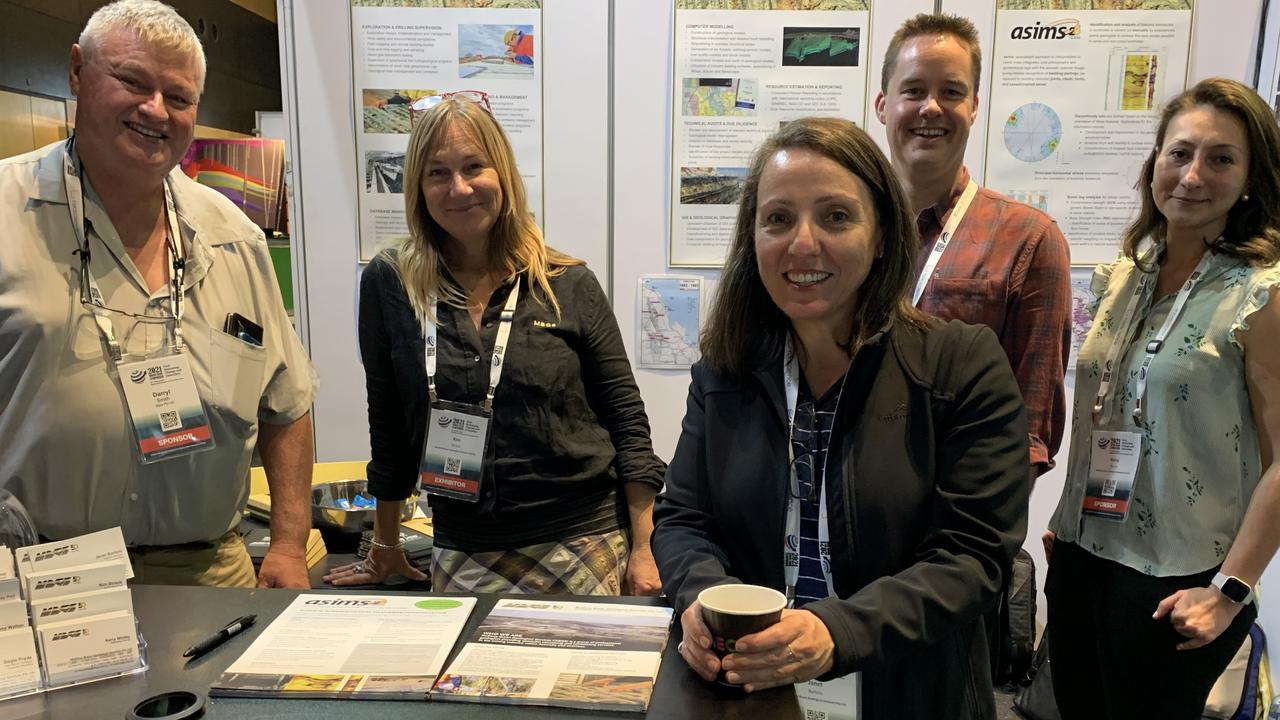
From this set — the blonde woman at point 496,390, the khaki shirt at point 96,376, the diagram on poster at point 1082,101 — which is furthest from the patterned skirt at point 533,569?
the diagram on poster at point 1082,101

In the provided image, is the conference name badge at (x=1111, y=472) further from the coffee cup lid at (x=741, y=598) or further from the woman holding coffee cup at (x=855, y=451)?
the coffee cup lid at (x=741, y=598)

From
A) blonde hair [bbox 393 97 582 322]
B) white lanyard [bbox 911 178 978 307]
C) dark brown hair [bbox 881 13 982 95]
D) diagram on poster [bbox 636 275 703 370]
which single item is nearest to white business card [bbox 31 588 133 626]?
blonde hair [bbox 393 97 582 322]

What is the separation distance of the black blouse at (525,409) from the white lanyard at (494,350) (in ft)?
0.04

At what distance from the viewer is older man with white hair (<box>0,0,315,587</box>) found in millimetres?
1495

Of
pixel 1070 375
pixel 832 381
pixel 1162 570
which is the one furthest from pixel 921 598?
pixel 1070 375

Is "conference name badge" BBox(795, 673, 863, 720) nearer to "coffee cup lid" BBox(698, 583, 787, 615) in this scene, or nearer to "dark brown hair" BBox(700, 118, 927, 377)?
"coffee cup lid" BBox(698, 583, 787, 615)

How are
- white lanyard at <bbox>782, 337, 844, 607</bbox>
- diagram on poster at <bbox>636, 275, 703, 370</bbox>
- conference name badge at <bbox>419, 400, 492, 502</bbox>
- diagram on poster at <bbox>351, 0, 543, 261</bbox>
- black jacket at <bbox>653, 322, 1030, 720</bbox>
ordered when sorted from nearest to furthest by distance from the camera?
black jacket at <bbox>653, 322, 1030, 720</bbox> < white lanyard at <bbox>782, 337, 844, 607</bbox> < conference name badge at <bbox>419, 400, 492, 502</bbox> < diagram on poster at <bbox>351, 0, 543, 261</bbox> < diagram on poster at <bbox>636, 275, 703, 370</bbox>

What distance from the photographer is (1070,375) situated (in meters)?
3.15

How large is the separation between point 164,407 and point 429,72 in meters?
2.00

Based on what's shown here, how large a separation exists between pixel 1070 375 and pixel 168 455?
9.84 ft

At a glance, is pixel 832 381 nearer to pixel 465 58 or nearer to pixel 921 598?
pixel 921 598

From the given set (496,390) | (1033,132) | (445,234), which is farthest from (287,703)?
(1033,132)

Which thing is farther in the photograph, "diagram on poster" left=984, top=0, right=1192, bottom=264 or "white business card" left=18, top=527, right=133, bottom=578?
"diagram on poster" left=984, top=0, right=1192, bottom=264

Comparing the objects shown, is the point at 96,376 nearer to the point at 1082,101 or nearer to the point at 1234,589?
the point at 1234,589
